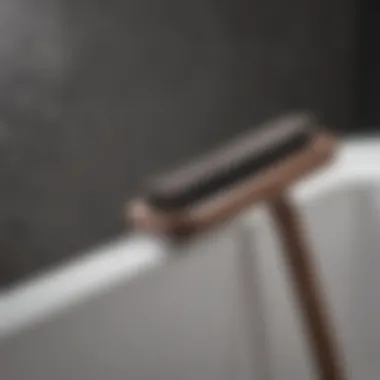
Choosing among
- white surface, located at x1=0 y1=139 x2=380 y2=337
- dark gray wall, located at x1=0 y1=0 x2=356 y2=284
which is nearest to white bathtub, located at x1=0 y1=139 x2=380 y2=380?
white surface, located at x1=0 y1=139 x2=380 y2=337

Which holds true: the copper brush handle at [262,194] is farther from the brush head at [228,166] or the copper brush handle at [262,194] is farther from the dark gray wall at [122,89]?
the dark gray wall at [122,89]

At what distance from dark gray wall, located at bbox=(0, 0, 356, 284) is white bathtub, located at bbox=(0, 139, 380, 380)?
10.0 inches

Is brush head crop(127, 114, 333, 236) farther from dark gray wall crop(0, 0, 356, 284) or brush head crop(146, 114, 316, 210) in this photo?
dark gray wall crop(0, 0, 356, 284)

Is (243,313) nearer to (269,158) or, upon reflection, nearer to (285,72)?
(269,158)

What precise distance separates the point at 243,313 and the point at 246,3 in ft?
1.75

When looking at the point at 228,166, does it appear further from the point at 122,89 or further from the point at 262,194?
the point at 122,89

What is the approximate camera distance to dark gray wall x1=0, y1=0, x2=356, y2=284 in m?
1.30

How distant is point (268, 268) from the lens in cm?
117

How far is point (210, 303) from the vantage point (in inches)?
44.3

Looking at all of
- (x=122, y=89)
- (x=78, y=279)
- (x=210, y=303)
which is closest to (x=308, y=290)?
(x=210, y=303)

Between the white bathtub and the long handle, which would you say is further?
the long handle

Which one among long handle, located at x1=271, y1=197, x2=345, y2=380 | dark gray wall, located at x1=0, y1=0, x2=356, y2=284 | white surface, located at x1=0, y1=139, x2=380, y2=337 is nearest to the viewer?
white surface, located at x1=0, y1=139, x2=380, y2=337

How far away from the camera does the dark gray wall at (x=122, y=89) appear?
1299mm

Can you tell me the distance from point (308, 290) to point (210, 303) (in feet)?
0.37
